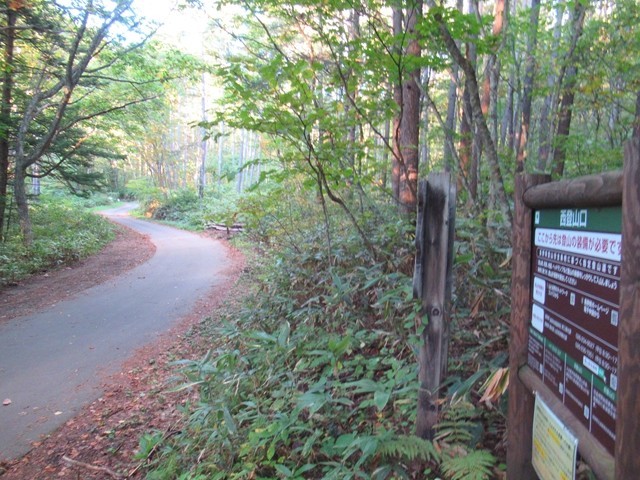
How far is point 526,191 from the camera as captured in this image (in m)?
1.83

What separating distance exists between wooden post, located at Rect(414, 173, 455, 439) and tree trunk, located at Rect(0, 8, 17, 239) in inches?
510

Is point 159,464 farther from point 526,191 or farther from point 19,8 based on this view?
point 19,8

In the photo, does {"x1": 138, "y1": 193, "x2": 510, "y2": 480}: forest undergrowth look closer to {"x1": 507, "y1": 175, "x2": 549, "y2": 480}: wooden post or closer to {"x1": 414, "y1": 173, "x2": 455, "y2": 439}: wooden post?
{"x1": 414, "y1": 173, "x2": 455, "y2": 439}: wooden post

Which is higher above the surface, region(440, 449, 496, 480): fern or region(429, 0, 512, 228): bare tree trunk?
region(429, 0, 512, 228): bare tree trunk

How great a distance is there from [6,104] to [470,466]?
1563 cm

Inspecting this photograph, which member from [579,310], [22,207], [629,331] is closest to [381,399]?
[579,310]

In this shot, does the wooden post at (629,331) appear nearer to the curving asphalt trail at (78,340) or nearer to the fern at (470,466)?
the fern at (470,466)

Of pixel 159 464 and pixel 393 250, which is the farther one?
pixel 393 250

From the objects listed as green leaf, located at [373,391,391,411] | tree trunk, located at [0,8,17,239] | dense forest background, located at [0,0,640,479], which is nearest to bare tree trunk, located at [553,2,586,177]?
dense forest background, located at [0,0,640,479]

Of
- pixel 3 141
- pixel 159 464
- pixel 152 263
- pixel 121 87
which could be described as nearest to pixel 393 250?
pixel 159 464

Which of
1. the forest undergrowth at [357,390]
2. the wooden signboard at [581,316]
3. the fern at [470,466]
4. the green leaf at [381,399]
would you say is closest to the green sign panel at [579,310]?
the wooden signboard at [581,316]

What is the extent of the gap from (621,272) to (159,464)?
4025 millimetres

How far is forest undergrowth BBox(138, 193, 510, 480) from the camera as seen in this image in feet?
8.32

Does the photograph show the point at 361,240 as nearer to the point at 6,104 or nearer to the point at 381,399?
the point at 381,399
